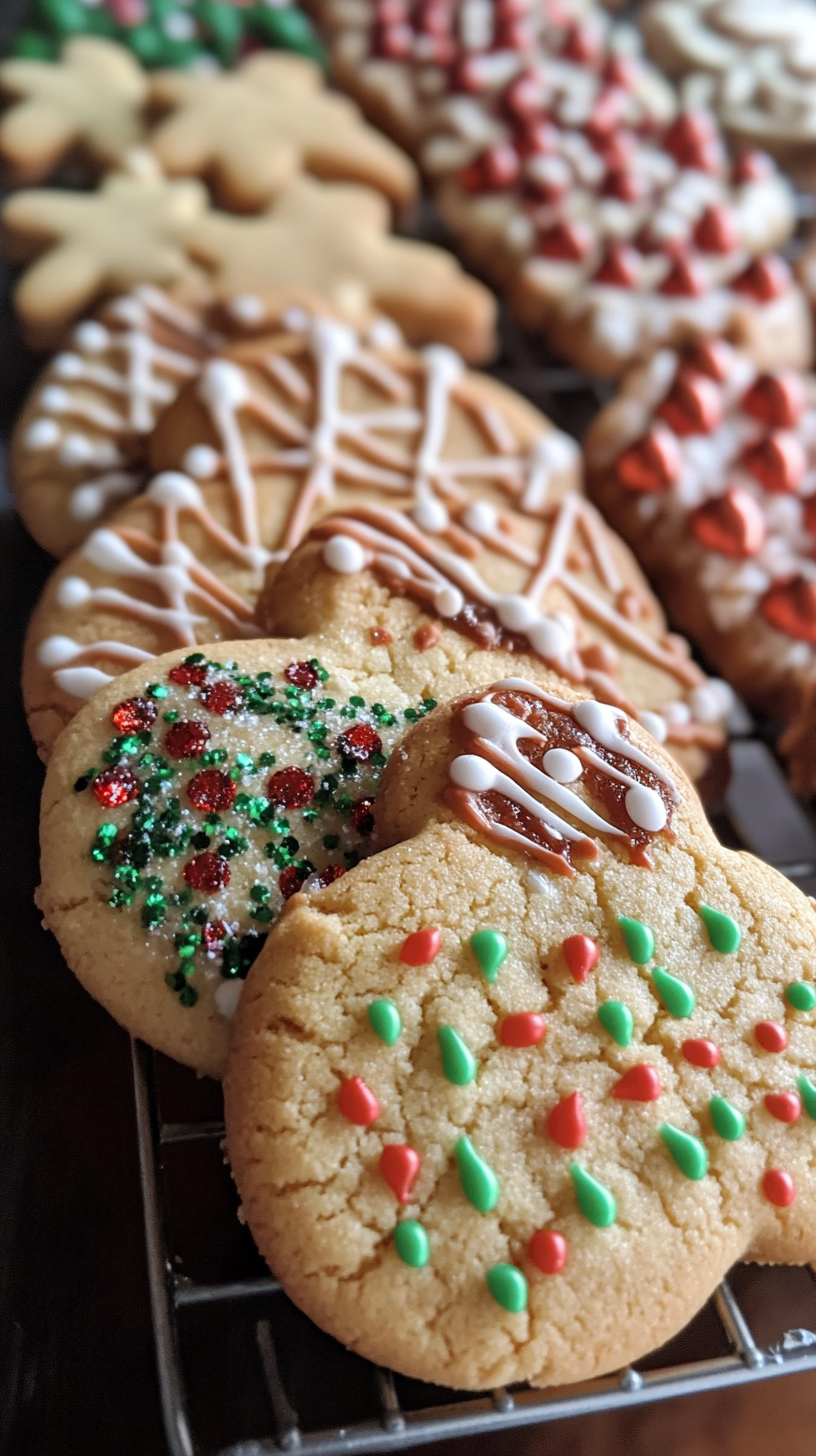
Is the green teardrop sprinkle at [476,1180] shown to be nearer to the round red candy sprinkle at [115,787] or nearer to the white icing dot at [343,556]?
the round red candy sprinkle at [115,787]

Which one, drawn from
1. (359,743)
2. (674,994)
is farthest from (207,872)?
(674,994)

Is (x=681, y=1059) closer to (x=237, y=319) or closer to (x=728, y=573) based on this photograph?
(x=728, y=573)

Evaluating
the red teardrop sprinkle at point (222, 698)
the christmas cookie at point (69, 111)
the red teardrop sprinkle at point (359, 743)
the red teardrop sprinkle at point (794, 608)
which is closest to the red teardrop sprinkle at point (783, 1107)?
the red teardrop sprinkle at point (359, 743)

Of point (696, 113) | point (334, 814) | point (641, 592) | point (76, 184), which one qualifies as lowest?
point (76, 184)

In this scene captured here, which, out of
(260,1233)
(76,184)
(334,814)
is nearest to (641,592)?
(334,814)

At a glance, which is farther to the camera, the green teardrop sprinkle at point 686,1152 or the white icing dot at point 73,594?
the white icing dot at point 73,594
